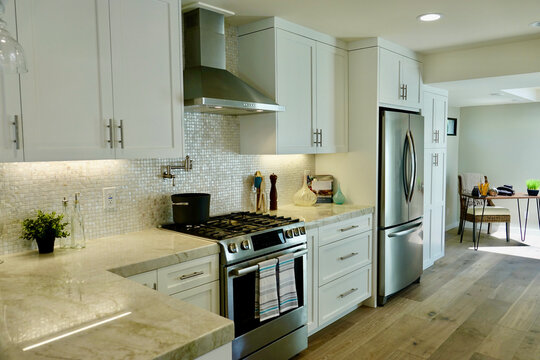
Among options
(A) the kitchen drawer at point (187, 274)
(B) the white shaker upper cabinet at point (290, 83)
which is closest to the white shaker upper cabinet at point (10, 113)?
(A) the kitchen drawer at point (187, 274)

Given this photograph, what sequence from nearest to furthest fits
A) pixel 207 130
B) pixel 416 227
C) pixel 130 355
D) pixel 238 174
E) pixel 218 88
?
pixel 130 355 → pixel 218 88 → pixel 207 130 → pixel 238 174 → pixel 416 227

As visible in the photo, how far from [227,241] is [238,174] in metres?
1.08

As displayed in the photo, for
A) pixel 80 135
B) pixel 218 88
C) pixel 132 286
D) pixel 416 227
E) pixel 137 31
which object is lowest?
pixel 416 227

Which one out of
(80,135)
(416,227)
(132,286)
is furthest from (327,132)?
(132,286)

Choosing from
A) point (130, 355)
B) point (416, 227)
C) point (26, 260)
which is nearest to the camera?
point (130, 355)

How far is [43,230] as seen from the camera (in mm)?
2061

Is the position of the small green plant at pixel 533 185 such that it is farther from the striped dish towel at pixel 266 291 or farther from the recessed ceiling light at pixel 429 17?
the striped dish towel at pixel 266 291

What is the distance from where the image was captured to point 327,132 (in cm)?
356

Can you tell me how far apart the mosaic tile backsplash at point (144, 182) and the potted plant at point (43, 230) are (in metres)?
0.10

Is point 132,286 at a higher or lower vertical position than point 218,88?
lower

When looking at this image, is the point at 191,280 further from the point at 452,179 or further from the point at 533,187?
the point at 452,179

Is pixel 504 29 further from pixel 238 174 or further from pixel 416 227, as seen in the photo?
pixel 238 174

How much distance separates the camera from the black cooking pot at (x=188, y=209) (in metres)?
2.65

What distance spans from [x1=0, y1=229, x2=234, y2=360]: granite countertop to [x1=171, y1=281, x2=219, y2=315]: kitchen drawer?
0.75 ft
